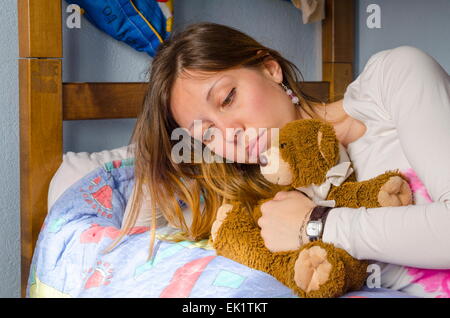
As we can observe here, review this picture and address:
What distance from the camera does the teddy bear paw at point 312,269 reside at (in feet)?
2.72

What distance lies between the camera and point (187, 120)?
4.02 feet

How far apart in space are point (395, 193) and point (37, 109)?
92 centimetres

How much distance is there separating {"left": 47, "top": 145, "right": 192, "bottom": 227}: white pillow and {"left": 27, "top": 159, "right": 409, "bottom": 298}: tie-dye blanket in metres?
0.04

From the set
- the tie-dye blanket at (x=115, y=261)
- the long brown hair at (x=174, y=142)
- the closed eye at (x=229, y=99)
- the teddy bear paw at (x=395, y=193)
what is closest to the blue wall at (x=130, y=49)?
the tie-dye blanket at (x=115, y=261)

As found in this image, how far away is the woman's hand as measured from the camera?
37.6 inches

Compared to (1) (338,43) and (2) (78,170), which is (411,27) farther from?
(2) (78,170)

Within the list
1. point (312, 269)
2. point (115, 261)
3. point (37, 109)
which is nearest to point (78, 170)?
point (37, 109)

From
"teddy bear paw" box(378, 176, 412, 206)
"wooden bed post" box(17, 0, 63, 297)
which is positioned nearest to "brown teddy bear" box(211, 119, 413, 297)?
"teddy bear paw" box(378, 176, 412, 206)

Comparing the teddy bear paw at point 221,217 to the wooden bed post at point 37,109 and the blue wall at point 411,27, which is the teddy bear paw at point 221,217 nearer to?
the wooden bed post at point 37,109

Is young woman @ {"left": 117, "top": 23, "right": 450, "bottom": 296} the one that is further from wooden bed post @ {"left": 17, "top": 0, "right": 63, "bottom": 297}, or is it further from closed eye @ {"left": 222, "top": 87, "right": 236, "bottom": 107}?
wooden bed post @ {"left": 17, "top": 0, "right": 63, "bottom": 297}

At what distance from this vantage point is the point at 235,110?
1147mm

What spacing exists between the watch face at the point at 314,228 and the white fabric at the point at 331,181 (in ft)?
0.22

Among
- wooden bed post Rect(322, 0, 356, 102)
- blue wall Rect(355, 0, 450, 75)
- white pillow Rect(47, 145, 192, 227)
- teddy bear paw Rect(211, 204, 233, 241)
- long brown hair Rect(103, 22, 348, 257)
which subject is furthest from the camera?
blue wall Rect(355, 0, 450, 75)

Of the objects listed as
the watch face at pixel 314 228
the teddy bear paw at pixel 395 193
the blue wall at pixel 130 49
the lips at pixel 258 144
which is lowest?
the watch face at pixel 314 228
